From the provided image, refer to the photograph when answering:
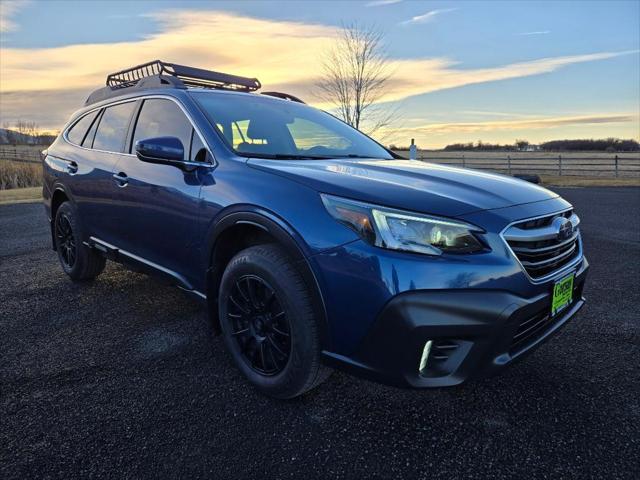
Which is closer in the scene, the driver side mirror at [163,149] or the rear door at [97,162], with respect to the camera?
the driver side mirror at [163,149]

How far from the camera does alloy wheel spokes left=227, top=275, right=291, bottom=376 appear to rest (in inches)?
91.5

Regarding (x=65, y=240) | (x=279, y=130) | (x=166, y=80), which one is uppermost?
(x=166, y=80)

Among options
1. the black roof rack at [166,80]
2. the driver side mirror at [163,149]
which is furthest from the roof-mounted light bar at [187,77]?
the driver side mirror at [163,149]

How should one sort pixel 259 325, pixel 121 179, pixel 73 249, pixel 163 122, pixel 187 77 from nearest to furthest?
1. pixel 259 325
2. pixel 163 122
3. pixel 121 179
4. pixel 187 77
5. pixel 73 249

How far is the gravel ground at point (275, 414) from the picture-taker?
1.96m

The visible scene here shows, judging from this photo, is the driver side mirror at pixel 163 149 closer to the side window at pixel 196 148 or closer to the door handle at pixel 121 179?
the side window at pixel 196 148

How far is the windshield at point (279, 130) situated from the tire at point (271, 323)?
0.75 meters

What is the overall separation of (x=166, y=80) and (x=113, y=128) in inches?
29.6

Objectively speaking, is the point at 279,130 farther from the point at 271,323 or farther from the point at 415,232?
the point at 415,232

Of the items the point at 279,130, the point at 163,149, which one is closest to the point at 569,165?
the point at 279,130

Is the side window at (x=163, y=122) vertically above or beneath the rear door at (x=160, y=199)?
above

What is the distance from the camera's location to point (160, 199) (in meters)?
2.98

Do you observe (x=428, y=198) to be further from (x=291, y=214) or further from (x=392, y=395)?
(x=392, y=395)

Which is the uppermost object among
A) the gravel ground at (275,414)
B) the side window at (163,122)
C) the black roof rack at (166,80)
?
the black roof rack at (166,80)
